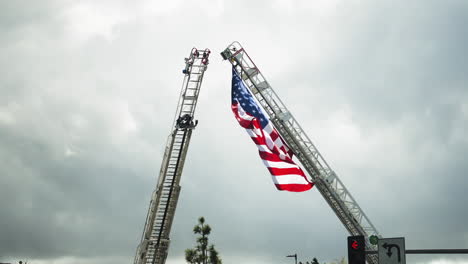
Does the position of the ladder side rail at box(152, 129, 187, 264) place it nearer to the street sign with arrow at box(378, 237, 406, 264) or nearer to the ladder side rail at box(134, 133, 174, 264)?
the ladder side rail at box(134, 133, 174, 264)

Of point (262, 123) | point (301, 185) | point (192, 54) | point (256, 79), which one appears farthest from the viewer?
point (256, 79)

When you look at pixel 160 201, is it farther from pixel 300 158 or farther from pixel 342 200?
pixel 342 200

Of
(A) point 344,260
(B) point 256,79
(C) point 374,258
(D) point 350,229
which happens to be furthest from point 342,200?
(B) point 256,79

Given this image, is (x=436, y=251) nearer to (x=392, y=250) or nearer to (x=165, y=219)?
(x=392, y=250)

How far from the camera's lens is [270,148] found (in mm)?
32438

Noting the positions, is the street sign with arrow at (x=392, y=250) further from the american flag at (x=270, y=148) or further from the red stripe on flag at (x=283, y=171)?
the red stripe on flag at (x=283, y=171)

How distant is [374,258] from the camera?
41312 millimetres

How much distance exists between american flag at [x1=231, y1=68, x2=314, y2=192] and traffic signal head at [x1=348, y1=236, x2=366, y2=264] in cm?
1083

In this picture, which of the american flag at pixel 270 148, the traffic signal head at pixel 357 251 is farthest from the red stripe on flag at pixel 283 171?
the traffic signal head at pixel 357 251

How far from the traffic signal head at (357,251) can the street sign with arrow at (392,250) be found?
70 centimetres

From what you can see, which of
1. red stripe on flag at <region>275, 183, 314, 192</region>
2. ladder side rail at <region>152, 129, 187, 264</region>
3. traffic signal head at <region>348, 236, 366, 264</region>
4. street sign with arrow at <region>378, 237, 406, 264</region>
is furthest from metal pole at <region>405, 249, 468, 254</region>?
ladder side rail at <region>152, 129, 187, 264</region>

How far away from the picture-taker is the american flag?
30812mm

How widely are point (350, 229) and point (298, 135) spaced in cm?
873

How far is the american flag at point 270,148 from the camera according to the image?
101 feet
